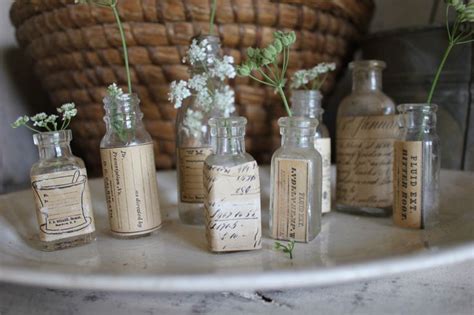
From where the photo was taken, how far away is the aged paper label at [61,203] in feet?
1.44

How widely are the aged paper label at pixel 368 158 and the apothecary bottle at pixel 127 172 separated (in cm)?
27

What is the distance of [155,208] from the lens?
0.49 meters

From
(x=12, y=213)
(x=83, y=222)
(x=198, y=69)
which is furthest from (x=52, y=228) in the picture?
(x=198, y=69)

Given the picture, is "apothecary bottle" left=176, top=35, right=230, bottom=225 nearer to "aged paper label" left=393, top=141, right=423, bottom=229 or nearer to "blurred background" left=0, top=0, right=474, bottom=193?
"aged paper label" left=393, top=141, right=423, bottom=229

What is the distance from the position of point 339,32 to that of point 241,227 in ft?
1.44

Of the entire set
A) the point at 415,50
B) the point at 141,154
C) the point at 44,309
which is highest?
the point at 415,50

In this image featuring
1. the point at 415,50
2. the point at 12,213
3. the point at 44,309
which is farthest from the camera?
the point at 415,50

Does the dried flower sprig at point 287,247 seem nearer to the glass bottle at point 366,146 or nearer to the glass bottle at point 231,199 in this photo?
the glass bottle at point 231,199

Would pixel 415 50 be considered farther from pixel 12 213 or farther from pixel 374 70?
pixel 12 213

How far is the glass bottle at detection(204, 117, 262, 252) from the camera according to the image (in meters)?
0.41

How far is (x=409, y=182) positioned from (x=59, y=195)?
40 centimetres

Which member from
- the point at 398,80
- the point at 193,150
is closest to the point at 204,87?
the point at 193,150

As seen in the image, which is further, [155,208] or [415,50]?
[415,50]

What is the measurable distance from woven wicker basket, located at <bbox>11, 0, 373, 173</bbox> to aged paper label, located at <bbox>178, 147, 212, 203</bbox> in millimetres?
141
